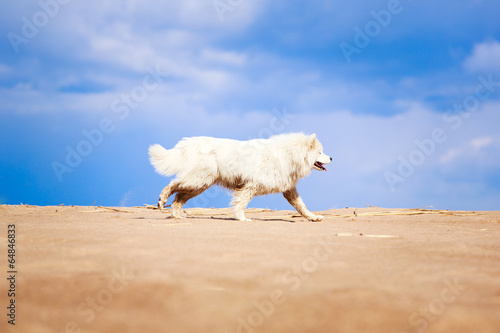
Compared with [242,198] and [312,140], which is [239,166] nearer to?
[242,198]

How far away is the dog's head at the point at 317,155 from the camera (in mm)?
8042

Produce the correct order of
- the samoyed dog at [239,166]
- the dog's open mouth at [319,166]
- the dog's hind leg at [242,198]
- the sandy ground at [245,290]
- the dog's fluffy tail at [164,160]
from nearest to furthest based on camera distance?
the sandy ground at [245,290] → the dog's hind leg at [242,198] → the samoyed dog at [239,166] → the dog's fluffy tail at [164,160] → the dog's open mouth at [319,166]

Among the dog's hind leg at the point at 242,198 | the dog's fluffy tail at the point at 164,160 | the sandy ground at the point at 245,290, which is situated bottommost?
the sandy ground at the point at 245,290

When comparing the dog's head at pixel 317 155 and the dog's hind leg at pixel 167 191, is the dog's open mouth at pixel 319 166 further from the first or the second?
the dog's hind leg at pixel 167 191

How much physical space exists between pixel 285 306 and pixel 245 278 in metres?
0.35

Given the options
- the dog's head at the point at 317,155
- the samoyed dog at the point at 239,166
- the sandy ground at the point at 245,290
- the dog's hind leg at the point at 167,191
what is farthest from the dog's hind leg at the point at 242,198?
the sandy ground at the point at 245,290

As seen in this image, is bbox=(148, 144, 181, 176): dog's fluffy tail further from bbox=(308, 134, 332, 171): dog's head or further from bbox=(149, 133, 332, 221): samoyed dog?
bbox=(308, 134, 332, 171): dog's head

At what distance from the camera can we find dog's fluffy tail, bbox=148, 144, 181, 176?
7.93 metres

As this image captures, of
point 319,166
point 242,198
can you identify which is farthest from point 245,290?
point 319,166

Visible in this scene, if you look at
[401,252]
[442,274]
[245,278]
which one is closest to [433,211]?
[401,252]

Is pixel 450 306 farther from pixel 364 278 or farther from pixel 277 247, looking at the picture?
pixel 277 247

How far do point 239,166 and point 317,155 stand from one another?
5.41 ft

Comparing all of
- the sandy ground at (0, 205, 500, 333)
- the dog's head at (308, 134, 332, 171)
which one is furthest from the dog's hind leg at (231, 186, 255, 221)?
the sandy ground at (0, 205, 500, 333)

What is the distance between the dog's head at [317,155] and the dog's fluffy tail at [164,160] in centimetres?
265
